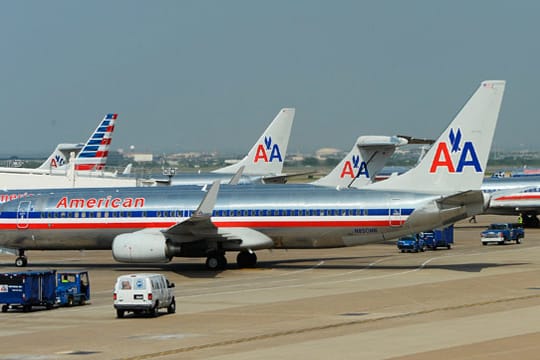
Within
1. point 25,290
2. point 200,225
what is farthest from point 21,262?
point 25,290

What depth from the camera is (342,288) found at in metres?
47.0

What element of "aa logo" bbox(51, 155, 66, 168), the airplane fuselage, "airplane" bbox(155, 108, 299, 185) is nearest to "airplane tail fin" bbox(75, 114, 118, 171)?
"aa logo" bbox(51, 155, 66, 168)

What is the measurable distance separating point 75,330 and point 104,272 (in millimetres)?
23416

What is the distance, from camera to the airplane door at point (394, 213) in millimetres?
52594

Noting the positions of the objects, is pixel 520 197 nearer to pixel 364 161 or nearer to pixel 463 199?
pixel 364 161

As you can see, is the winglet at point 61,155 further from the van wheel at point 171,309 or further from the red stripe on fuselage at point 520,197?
the van wheel at point 171,309

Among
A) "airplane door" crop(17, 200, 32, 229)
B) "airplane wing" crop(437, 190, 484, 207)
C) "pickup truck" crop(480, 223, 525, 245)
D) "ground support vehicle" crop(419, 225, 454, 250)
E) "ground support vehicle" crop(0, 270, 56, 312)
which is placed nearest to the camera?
"ground support vehicle" crop(0, 270, 56, 312)

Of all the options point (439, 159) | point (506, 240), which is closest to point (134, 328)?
point (439, 159)

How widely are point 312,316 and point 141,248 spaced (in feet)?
59.7

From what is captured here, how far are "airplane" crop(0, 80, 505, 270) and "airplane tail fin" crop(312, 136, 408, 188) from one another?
1466 centimetres

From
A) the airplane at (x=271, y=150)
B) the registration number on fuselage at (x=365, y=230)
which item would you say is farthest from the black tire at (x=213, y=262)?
the airplane at (x=271, y=150)

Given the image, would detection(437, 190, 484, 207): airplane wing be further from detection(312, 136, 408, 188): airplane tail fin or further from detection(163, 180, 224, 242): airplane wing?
detection(312, 136, 408, 188): airplane tail fin

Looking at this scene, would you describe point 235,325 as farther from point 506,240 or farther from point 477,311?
point 506,240

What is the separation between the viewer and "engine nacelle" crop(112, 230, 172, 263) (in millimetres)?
53469
